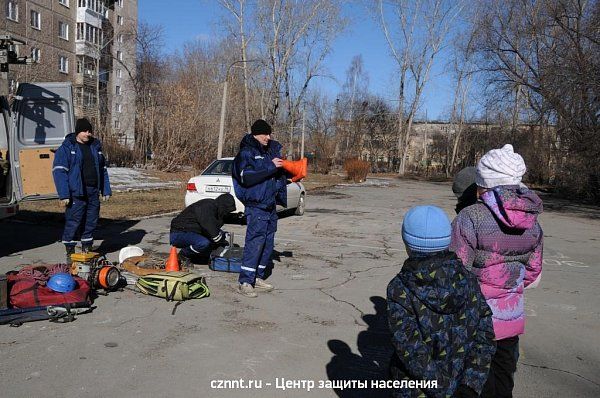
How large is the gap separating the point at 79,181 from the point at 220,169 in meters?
5.54

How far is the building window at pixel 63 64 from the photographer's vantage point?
149 feet

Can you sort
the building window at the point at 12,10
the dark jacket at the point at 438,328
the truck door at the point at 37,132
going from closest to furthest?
the dark jacket at the point at 438,328
the truck door at the point at 37,132
the building window at the point at 12,10

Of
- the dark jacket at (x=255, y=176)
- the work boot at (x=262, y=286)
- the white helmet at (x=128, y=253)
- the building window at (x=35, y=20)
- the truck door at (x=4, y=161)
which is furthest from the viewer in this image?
the building window at (x=35, y=20)

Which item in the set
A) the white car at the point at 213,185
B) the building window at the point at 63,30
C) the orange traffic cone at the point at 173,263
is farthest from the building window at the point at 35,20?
the orange traffic cone at the point at 173,263

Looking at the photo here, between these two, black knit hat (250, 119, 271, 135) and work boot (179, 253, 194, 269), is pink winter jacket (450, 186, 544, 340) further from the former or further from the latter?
work boot (179, 253, 194, 269)

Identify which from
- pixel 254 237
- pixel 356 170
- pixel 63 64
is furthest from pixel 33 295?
pixel 63 64

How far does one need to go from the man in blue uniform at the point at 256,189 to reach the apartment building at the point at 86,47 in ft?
98.0

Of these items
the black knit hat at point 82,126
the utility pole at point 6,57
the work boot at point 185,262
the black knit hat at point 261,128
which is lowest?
the work boot at point 185,262

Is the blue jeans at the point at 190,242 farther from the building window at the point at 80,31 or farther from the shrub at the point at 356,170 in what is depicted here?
the building window at the point at 80,31

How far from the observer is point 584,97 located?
21.8 m

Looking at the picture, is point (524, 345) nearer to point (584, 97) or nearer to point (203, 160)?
point (584, 97)

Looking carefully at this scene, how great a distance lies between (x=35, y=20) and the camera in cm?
4222

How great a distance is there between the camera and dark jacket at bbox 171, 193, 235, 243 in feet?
22.7

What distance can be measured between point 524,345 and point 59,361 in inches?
162
